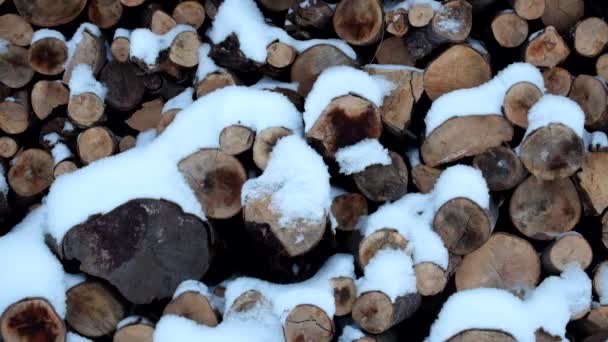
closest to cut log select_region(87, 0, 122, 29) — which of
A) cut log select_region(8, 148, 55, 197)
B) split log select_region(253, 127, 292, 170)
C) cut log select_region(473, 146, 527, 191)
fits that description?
cut log select_region(8, 148, 55, 197)

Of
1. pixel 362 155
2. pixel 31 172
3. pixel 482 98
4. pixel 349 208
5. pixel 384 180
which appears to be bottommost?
pixel 31 172

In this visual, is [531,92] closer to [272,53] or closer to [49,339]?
[272,53]

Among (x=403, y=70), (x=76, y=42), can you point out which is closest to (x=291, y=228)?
(x=403, y=70)

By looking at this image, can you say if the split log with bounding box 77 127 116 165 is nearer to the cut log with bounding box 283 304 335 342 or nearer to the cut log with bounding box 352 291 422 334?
the cut log with bounding box 283 304 335 342

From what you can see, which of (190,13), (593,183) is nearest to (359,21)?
(190,13)

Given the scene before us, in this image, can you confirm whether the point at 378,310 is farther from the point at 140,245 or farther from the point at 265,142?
the point at 140,245

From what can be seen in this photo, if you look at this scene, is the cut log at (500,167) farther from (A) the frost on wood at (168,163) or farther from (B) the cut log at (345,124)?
(A) the frost on wood at (168,163)
